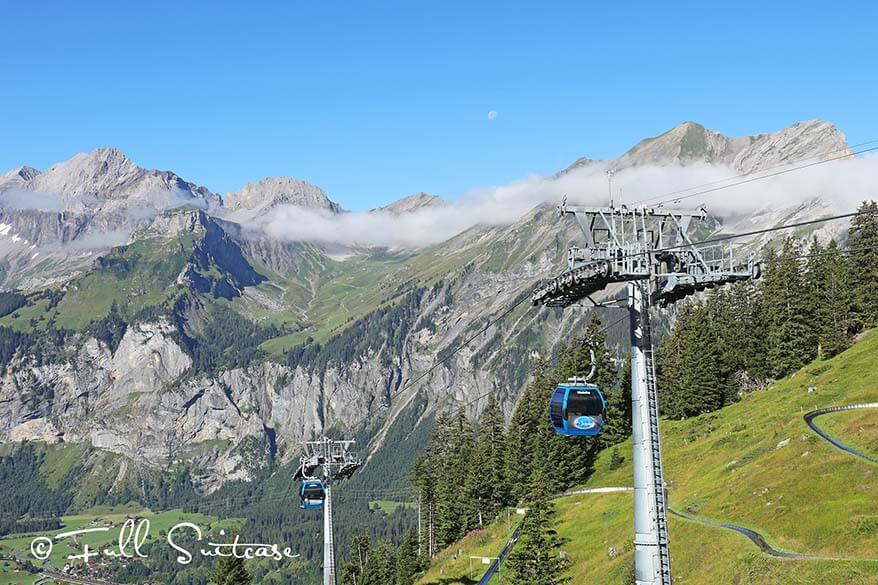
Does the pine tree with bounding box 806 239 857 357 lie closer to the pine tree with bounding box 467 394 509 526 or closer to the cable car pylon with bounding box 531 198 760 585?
the pine tree with bounding box 467 394 509 526

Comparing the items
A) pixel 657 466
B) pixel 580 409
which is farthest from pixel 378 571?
pixel 657 466

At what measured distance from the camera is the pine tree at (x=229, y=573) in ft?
312

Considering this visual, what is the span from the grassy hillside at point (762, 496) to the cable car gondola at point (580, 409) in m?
18.4

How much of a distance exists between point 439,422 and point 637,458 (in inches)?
4213

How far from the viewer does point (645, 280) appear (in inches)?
1388

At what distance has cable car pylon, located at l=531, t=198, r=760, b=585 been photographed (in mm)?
32125

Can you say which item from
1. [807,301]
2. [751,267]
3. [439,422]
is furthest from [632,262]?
[439,422]

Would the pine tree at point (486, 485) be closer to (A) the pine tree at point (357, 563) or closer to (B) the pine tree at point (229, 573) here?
(A) the pine tree at point (357, 563)

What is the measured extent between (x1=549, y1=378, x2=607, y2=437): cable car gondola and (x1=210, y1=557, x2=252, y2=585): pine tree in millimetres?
71104

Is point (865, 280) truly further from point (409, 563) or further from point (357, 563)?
point (357, 563)

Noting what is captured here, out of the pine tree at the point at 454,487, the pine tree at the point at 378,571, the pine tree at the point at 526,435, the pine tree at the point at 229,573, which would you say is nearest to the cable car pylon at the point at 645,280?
the pine tree at the point at 229,573

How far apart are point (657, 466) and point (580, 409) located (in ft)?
15.2

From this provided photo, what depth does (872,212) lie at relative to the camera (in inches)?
4038

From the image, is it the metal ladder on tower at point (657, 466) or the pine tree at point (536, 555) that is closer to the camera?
the metal ladder on tower at point (657, 466)
